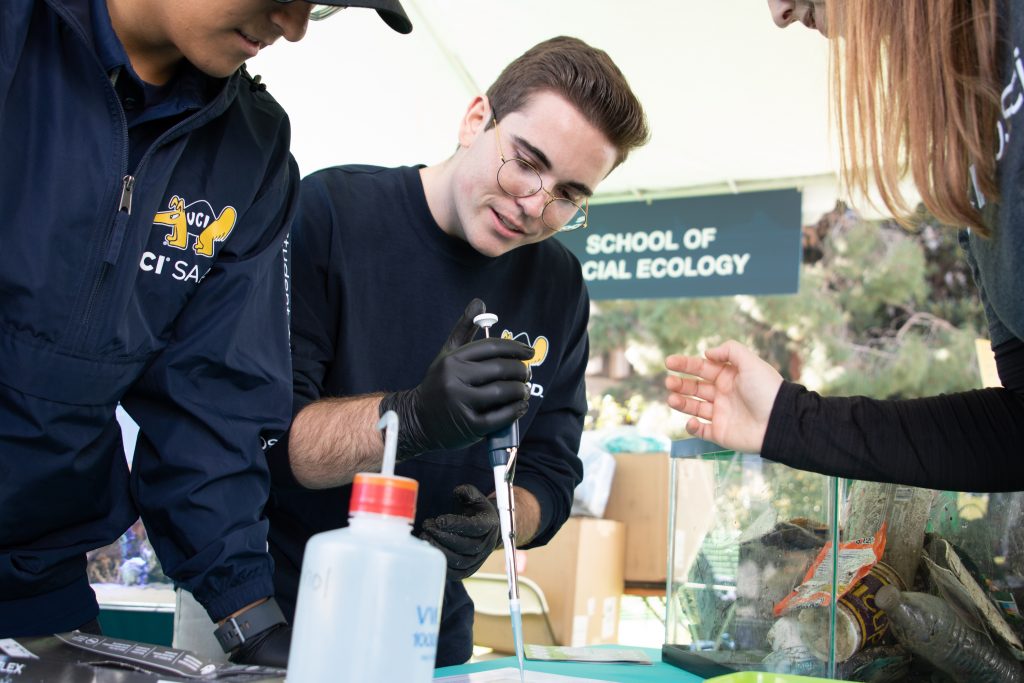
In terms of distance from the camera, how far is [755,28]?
363 cm

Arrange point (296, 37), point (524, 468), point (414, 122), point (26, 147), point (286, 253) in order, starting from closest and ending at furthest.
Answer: point (26, 147), point (296, 37), point (286, 253), point (524, 468), point (414, 122)

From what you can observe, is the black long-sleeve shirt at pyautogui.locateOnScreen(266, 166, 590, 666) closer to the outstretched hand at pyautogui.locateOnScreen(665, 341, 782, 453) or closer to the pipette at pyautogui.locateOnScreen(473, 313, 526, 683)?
the pipette at pyautogui.locateOnScreen(473, 313, 526, 683)

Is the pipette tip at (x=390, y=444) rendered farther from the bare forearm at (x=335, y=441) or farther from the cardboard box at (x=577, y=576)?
the cardboard box at (x=577, y=576)

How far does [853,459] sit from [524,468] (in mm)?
853

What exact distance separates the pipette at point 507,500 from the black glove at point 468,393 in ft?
0.10

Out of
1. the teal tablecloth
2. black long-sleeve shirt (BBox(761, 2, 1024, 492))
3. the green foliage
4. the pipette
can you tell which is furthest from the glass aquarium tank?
the green foliage

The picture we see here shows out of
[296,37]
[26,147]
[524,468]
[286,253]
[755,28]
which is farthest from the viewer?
[755,28]

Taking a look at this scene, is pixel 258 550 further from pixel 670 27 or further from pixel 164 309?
pixel 670 27

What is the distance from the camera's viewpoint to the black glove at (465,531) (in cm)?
131

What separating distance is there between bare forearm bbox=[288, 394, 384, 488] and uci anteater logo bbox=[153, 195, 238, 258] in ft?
1.05

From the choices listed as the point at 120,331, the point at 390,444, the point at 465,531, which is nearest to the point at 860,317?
the point at 465,531

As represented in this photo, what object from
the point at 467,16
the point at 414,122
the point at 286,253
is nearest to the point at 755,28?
the point at 467,16

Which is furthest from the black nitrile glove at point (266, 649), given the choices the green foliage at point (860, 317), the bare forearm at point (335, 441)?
the green foliage at point (860, 317)

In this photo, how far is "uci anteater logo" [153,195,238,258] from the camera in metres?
1.22
